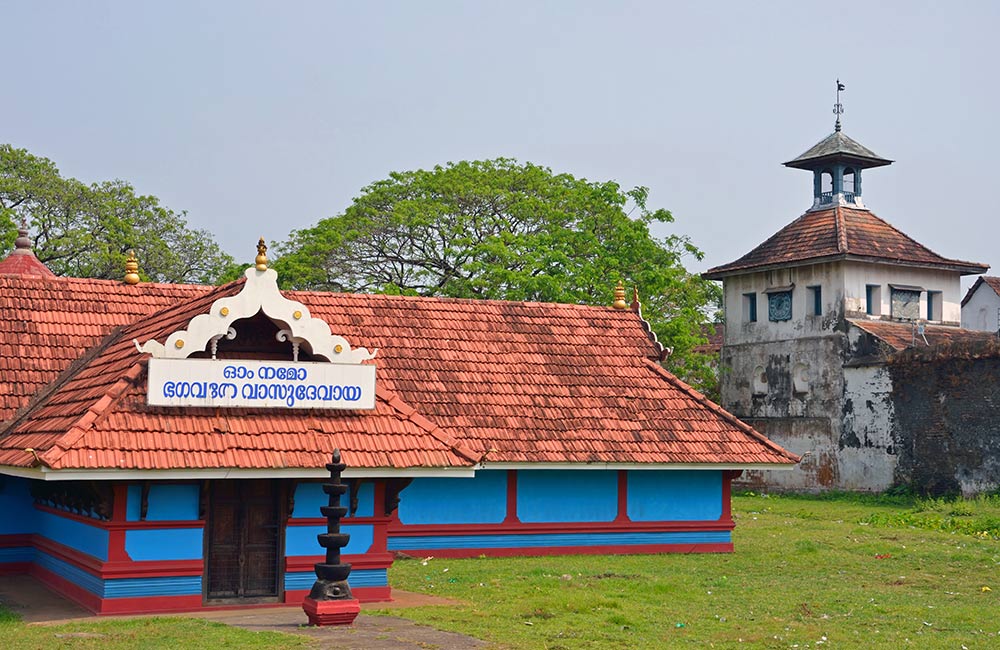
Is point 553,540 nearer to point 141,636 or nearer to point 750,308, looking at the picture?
point 141,636

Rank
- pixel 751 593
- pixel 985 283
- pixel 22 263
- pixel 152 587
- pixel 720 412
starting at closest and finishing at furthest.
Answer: pixel 152 587, pixel 751 593, pixel 720 412, pixel 22 263, pixel 985 283

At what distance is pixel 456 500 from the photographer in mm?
19500

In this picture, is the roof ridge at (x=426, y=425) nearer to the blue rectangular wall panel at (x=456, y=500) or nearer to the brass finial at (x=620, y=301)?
the blue rectangular wall panel at (x=456, y=500)

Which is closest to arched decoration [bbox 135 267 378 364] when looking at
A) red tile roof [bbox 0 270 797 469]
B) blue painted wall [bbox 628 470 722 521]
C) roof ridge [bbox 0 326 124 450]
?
red tile roof [bbox 0 270 797 469]

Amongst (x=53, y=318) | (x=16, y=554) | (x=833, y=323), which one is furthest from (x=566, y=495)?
(x=833, y=323)

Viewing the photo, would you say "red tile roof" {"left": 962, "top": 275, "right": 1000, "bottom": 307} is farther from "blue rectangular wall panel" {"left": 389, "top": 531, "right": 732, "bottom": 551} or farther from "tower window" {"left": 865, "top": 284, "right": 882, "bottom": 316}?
"blue rectangular wall panel" {"left": 389, "top": 531, "right": 732, "bottom": 551}

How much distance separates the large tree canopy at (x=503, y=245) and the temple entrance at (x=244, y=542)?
67.5 feet

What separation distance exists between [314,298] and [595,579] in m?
7.69

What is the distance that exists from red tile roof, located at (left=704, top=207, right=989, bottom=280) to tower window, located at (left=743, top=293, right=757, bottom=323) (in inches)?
33.0

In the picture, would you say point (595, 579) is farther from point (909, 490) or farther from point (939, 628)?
point (909, 490)

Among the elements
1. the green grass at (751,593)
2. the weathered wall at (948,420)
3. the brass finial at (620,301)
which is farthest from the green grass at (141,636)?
the weathered wall at (948,420)

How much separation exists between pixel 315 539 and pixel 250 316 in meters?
2.76

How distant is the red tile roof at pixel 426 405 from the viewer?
13.7m

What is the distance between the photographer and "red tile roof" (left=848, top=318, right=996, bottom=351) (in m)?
33.3
